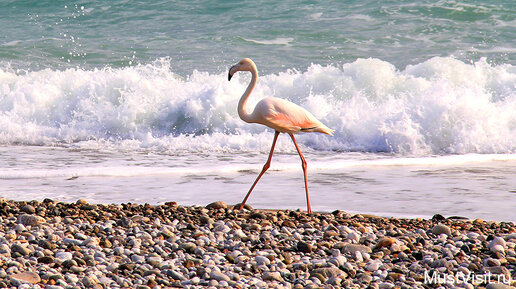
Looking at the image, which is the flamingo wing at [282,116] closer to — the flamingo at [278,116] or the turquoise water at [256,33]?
the flamingo at [278,116]

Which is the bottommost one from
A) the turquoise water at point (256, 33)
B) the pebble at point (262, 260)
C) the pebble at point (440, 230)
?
the pebble at point (440, 230)

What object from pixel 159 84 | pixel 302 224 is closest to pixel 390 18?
pixel 159 84

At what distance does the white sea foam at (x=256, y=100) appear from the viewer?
11.7 m

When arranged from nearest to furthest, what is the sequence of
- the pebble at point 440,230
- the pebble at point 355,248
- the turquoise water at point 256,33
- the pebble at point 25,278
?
the pebble at point 25,278 < the pebble at point 355,248 < the pebble at point 440,230 < the turquoise water at point 256,33

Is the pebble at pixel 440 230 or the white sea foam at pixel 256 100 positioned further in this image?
the white sea foam at pixel 256 100

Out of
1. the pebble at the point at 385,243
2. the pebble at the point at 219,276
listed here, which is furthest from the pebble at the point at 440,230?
the pebble at the point at 219,276

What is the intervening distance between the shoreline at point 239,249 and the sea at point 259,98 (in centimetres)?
103

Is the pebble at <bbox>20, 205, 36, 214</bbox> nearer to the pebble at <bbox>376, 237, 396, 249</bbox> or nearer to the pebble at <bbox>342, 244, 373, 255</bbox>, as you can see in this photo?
the pebble at <bbox>342, 244, 373, 255</bbox>

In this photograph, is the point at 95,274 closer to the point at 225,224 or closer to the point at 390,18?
the point at 225,224

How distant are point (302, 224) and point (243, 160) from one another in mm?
4359

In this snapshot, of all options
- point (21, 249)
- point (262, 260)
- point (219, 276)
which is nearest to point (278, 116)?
point (262, 260)

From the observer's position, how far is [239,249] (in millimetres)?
5223

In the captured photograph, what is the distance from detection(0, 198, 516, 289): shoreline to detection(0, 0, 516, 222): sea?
103cm

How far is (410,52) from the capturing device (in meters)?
16.8
